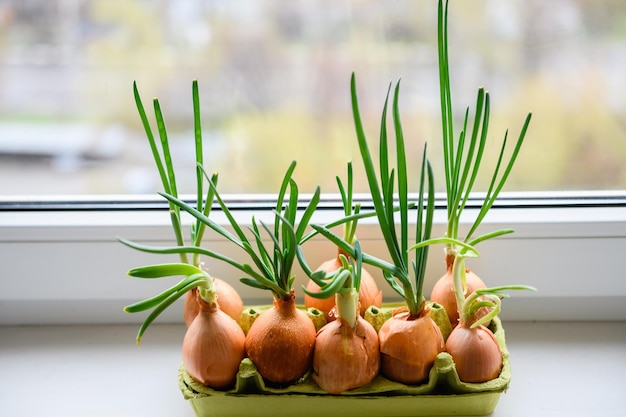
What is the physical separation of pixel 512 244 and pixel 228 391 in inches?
13.4

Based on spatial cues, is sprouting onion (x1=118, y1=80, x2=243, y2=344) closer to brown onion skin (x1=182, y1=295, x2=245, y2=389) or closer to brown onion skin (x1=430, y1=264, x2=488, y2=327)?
brown onion skin (x1=182, y1=295, x2=245, y2=389)

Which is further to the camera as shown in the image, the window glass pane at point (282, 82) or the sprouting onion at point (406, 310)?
the window glass pane at point (282, 82)

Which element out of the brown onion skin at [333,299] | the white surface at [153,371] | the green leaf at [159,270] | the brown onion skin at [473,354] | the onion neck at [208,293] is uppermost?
the green leaf at [159,270]

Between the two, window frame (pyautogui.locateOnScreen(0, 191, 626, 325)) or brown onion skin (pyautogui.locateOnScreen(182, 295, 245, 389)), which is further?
window frame (pyautogui.locateOnScreen(0, 191, 626, 325))

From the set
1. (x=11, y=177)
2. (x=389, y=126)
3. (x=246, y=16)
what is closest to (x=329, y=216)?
(x=389, y=126)

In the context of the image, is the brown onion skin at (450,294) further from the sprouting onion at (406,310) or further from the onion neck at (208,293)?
the onion neck at (208,293)

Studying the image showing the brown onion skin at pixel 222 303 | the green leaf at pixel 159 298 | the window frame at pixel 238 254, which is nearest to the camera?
the green leaf at pixel 159 298

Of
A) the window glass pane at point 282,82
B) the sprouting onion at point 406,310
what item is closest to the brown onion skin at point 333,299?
the sprouting onion at point 406,310

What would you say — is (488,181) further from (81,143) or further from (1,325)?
(1,325)

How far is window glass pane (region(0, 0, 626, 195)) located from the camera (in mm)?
781

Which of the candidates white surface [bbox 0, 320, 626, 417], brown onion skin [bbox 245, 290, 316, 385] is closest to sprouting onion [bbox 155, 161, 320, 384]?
brown onion skin [bbox 245, 290, 316, 385]

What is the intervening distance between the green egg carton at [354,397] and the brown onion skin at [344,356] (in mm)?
14

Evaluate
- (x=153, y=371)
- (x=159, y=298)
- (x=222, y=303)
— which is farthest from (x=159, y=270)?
(x=153, y=371)

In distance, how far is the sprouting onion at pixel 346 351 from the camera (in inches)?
23.5
